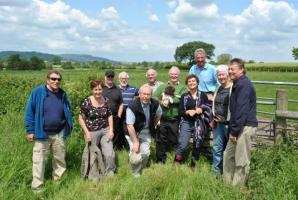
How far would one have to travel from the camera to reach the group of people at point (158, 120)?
210 inches

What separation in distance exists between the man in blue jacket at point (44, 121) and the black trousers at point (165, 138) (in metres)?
1.77

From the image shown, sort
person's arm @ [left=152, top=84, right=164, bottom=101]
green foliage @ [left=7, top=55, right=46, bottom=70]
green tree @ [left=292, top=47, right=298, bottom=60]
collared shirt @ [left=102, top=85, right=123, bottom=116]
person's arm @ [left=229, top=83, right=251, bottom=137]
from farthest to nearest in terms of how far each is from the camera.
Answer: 1. green tree @ [left=292, top=47, right=298, bottom=60]
2. green foliage @ [left=7, top=55, right=46, bottom=70]
3. collared shirt @ [left=102, top=85, right=123, bottom=116]
4. person's arm @ [left=152, top=84, right=164, bottom=101]
5. person's arm @ [left=229, top=83, right=251, bottom=137]

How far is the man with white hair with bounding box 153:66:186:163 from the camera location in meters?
6.78

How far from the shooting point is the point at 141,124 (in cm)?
659

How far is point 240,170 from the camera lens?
5.45 metres

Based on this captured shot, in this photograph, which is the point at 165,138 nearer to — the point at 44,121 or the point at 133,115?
the point at 133,115

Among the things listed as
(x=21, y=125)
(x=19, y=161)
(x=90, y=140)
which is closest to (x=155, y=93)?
(x=90, y=140)

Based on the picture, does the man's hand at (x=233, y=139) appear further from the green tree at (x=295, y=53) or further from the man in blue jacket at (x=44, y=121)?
the green tree at (x=295, y=53)

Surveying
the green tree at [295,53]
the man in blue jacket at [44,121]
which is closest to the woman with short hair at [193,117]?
the man in blue jacket at [44,121]

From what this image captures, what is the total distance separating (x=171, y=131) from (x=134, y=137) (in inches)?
29.8

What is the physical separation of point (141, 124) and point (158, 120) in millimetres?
373

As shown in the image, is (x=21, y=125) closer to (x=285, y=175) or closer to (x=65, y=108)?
(x=65, y=108)

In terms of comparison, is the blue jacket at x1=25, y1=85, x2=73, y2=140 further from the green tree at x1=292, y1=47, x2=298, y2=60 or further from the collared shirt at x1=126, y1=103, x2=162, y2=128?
the green tree at x1=292, y1=47, x2=298, y2=60

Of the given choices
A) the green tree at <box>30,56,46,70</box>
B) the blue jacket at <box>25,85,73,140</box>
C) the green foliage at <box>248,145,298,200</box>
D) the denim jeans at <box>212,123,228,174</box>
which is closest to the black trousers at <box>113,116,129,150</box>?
the blue jacket at <box>25,85,73,140</box>
